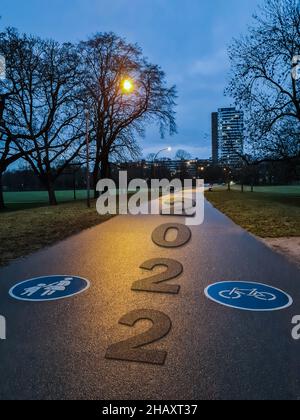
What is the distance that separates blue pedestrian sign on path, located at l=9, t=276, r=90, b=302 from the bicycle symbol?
83.7 inches

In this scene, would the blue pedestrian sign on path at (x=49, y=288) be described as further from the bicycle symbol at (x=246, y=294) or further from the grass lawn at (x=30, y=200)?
the grass lawn at (x=30, y=200)

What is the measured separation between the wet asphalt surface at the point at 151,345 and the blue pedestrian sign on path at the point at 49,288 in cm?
19

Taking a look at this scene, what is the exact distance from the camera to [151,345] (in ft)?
11.0

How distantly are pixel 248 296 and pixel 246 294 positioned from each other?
0.09 m

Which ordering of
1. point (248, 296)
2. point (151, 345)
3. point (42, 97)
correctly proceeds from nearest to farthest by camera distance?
point (151, 345) < point (248, 296) < point (42, 97)

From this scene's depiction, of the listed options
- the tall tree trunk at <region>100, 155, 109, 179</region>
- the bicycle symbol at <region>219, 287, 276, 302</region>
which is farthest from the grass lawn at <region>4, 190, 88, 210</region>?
the bicycle symbol at <region>219, 287, 276, 302</region>

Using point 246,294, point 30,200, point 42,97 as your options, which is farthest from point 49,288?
point 30,200

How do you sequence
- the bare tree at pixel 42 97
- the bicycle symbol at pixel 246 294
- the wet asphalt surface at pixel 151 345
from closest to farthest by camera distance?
1. the wet asphalt surface at pixel 151 345
2. the bicycle symbol at pixel 246 294
3. the bare tree at pixel 42 97

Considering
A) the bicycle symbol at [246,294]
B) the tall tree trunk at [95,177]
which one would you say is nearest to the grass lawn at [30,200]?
the tall tree trunk at [95,177]

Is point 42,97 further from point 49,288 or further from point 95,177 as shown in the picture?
point 49,288

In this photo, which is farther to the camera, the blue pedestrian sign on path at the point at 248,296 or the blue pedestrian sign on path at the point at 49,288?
the blue pedestrian sign on path at the point at 49,288

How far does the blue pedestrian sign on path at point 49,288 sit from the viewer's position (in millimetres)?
4910
